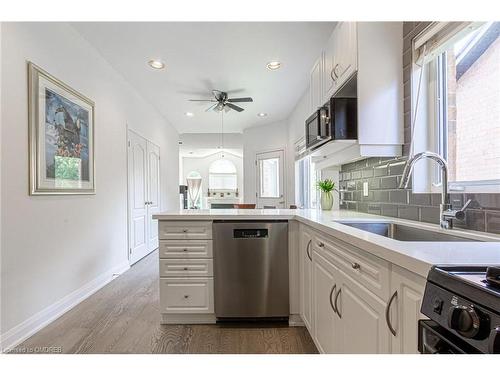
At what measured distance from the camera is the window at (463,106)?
1.30 metres

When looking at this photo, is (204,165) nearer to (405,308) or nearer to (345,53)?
(345,53)

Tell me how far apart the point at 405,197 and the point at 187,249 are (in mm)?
1585

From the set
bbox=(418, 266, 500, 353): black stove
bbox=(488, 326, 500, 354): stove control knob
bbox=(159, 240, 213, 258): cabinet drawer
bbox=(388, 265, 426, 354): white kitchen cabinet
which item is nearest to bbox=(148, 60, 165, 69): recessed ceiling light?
bbox=(159, 240, 213, 258): cabinet drawer

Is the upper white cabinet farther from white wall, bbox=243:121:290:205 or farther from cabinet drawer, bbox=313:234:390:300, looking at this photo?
white wall, bbox=243:121:290:205

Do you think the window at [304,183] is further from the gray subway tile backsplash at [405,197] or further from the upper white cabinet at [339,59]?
the upper white cabinet at [339,59]

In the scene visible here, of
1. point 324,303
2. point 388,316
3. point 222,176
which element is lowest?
point 324,303

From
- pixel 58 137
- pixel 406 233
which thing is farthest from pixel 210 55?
pixel 406 233

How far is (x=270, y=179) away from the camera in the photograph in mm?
6309

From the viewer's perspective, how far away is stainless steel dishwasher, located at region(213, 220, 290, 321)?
2.07 metres

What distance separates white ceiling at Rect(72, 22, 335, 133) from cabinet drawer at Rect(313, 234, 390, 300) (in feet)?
7.11

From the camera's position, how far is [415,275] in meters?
0.76

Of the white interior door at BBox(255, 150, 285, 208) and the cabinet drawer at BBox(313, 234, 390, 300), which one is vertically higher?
the white interior door at BBox(255, 150, 285, 208)

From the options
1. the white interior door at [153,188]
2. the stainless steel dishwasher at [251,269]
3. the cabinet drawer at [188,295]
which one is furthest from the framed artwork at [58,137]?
the white interior door at [153,188]

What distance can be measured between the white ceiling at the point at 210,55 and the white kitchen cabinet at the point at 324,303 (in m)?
2.20
